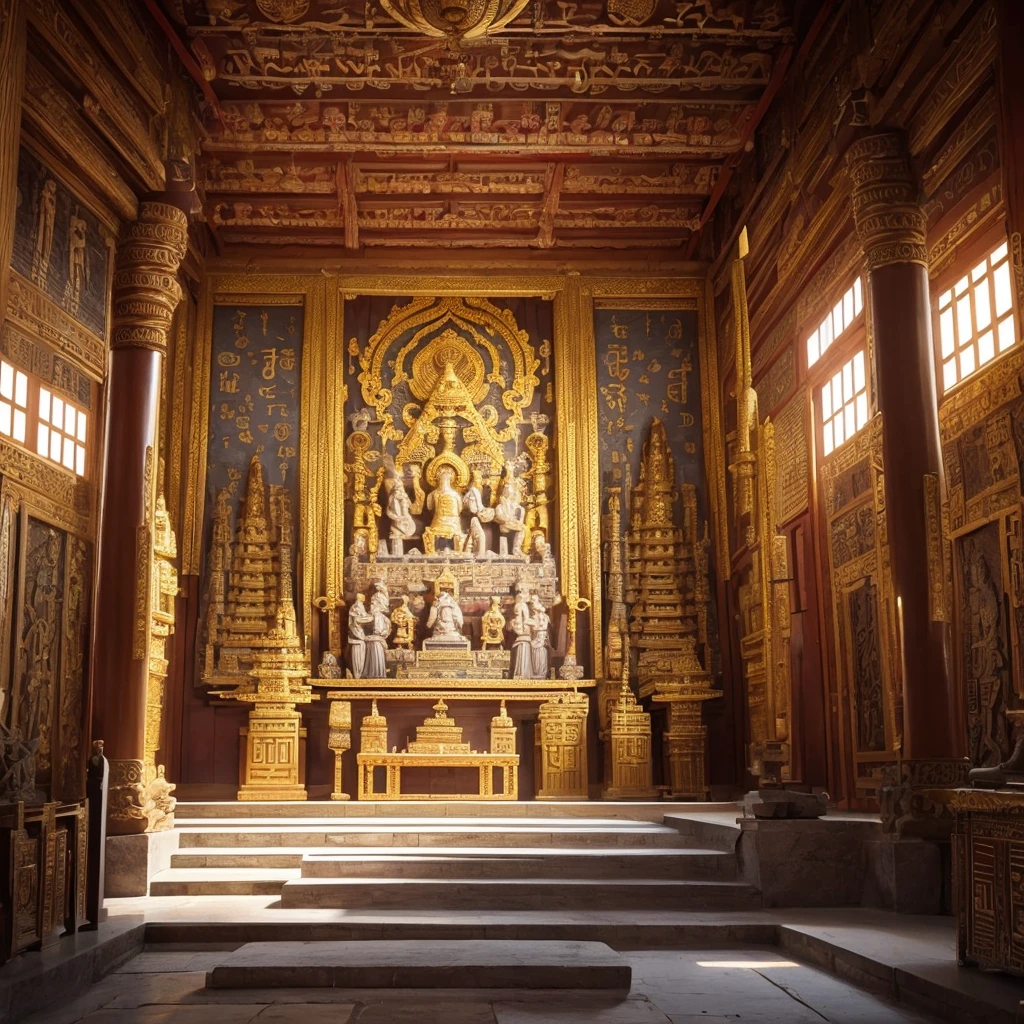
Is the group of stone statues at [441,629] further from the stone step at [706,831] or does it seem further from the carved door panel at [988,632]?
the carved door panel at [988,632]

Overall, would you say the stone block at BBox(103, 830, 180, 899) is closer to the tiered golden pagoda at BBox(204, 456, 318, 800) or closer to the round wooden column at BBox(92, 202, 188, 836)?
the round wooden column at BBox(92, 202, 188, 836)

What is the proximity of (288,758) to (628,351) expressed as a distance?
21.5ft

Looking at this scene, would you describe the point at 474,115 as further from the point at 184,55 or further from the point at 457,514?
the point at 457,514

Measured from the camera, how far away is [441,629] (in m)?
14.0

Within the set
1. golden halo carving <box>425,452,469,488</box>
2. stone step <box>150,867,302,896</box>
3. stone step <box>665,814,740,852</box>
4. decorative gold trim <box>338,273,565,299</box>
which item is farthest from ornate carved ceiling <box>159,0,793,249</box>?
stone step <box>150,867,302,896</box>

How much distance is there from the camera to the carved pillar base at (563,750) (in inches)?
515

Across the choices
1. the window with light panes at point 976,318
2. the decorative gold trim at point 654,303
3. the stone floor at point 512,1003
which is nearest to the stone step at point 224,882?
the stone floor at point 512,1003

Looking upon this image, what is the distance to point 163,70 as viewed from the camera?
411 inches

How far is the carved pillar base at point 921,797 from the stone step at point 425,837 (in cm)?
191

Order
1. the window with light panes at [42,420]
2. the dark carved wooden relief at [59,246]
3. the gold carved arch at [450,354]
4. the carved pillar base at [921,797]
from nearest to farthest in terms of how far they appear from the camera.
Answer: the carved pillar base at [921,797]
the window with light panes at [42,420]
the dark carved wooden relief at [59,246]
the gold carved arch at [450,354]

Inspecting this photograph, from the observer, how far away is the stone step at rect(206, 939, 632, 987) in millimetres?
5762

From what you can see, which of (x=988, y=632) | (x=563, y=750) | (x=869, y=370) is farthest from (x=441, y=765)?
(x=988, y=632)

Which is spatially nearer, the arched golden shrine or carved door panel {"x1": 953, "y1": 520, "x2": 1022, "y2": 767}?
carved door panel {"x1": 953, "y1": 520, "x2": 1022, "y2": 767}

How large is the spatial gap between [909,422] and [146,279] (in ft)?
21.2
